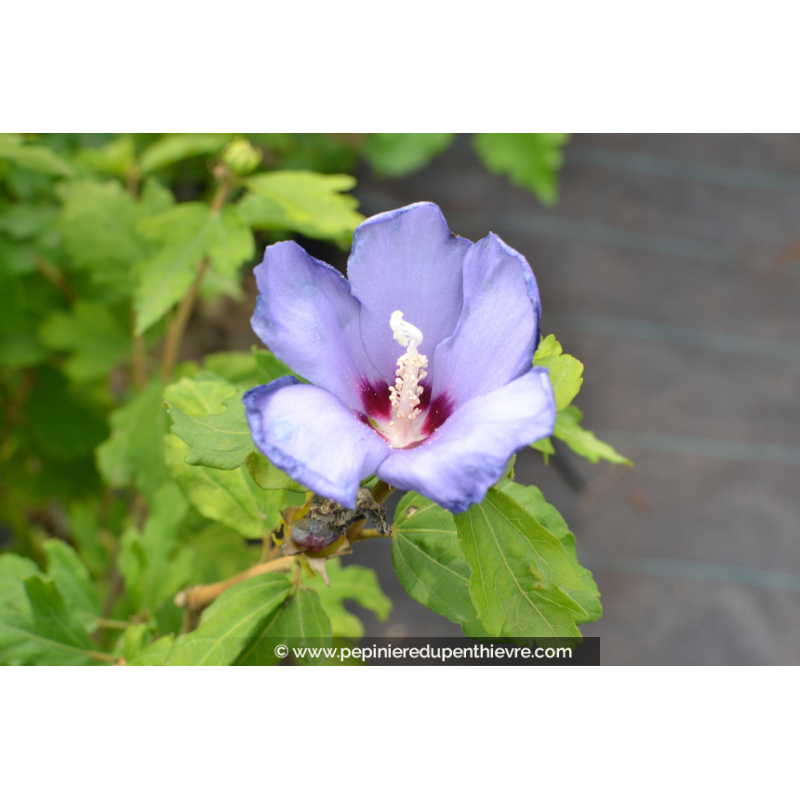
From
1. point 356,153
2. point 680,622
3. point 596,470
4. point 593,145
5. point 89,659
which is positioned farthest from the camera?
point 593,145

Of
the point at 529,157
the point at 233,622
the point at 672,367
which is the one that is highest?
the point at 529,157

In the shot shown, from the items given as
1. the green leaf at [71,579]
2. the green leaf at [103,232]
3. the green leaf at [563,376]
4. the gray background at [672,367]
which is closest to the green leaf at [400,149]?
the gray background at [672,367]

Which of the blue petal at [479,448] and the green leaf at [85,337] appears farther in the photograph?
the green leaf at [85,337]

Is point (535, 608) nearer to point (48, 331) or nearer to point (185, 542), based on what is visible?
point (185, 542)

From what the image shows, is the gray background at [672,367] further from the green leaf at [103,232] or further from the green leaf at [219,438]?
the green leaf at [219,438]

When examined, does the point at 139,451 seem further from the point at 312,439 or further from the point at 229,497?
the point at 312,439

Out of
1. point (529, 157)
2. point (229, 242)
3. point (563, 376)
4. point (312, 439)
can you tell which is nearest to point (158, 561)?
point (229, 242)

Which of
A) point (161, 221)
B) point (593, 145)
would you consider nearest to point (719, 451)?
point (593, 145)
